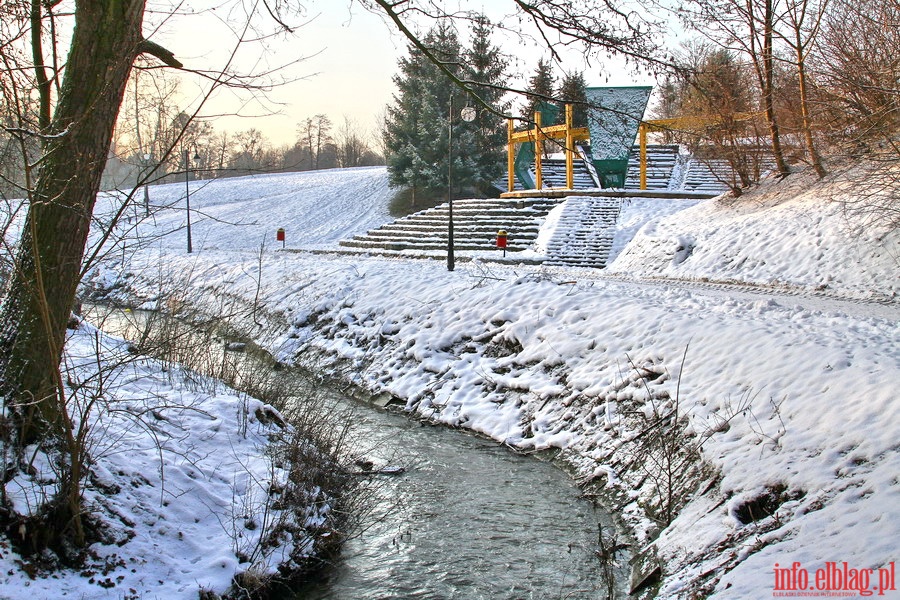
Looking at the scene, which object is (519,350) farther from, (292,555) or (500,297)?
(292,555)

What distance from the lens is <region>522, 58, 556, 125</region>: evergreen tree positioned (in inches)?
230

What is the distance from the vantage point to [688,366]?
801cm

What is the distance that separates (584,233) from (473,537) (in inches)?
678

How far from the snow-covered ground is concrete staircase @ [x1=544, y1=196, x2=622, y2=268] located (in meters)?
1.18

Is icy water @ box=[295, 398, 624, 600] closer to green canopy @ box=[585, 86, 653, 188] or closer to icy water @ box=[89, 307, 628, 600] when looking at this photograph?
icy water @ box=[89, 307, 628, 600]

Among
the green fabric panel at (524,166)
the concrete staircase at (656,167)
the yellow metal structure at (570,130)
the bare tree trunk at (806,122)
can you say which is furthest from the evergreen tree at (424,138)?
the bare tree trunk at (806,122)

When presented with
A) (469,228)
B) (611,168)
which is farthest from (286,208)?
(611,168)

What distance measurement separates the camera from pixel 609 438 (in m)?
7.85

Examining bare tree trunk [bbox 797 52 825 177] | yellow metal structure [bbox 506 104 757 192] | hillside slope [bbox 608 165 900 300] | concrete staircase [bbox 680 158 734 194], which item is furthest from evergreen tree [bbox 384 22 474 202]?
bare tree trunk [bbox 797 52 825 177]

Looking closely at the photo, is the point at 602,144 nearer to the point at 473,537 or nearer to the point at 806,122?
the point at 806,122

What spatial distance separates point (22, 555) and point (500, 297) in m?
8.80

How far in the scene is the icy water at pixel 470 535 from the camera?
5242 millimetres

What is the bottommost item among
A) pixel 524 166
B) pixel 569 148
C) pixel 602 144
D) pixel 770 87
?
pixel 569 148

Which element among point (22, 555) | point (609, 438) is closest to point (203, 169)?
point (22, 555)
